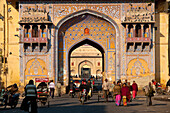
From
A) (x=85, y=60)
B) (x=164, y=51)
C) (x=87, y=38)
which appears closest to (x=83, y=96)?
(x=87, y=38)

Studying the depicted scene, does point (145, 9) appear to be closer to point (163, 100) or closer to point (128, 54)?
point (128, 54)

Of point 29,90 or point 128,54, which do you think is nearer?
point 29,90

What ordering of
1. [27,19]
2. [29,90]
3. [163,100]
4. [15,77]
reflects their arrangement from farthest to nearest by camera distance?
1. [15,77]
2. [27,19]
3. [163,100]
4. [29,90]

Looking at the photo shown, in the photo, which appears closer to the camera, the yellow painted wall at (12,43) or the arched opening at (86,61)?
the yellow painted wall at (12,43)

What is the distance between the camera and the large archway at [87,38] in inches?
1122

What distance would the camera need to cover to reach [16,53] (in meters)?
29.3

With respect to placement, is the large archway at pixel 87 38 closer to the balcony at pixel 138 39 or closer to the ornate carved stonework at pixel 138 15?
the balcony at pixel 138 39

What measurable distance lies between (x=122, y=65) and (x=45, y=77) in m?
6.05

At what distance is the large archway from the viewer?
28.5 meters

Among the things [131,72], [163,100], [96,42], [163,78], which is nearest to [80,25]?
[96,42]

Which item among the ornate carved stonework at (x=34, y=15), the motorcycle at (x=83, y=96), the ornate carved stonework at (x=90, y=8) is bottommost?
the motorcycle at (x=83, y=96)

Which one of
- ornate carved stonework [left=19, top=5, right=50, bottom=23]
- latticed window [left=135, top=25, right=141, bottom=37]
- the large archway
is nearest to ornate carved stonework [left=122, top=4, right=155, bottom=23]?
latticed window [left=135, top=25, right=141, bottom=37]

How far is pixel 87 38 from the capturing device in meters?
28.7

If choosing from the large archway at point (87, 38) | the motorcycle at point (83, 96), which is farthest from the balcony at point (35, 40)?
the motorcycle at point (83, 96)
